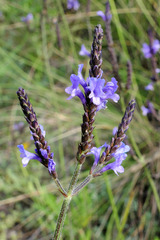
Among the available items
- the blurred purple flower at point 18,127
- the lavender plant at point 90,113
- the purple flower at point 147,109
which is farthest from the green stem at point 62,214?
the blurred purple flower at point 18,127

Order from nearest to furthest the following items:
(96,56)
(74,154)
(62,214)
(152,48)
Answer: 1. (96,56)
2. (62,214)
3. (152,48)
4. (74,154)

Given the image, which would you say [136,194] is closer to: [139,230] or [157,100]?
[139,230]

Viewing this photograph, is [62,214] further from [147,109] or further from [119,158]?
[147,109]

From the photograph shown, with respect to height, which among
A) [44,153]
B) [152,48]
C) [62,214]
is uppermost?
[152,48]

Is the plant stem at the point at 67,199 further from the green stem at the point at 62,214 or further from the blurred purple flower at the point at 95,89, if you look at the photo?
the blurred purple flower at the point at 95,89

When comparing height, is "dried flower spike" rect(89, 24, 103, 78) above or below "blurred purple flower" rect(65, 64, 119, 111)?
above

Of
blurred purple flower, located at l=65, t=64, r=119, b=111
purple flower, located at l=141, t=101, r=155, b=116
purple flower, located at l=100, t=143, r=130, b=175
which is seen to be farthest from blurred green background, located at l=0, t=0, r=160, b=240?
blurred purple flower, located at l=65, t=64, r=119, b=111

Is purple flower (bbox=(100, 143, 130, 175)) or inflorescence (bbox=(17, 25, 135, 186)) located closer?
inflorescence (bbox=(17, 25, 135, 186))

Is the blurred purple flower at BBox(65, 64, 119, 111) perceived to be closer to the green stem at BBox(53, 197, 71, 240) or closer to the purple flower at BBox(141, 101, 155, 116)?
the green stem at BBox(53, 197, 71, 240)

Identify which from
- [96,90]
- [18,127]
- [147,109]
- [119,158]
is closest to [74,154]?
[18,127]
